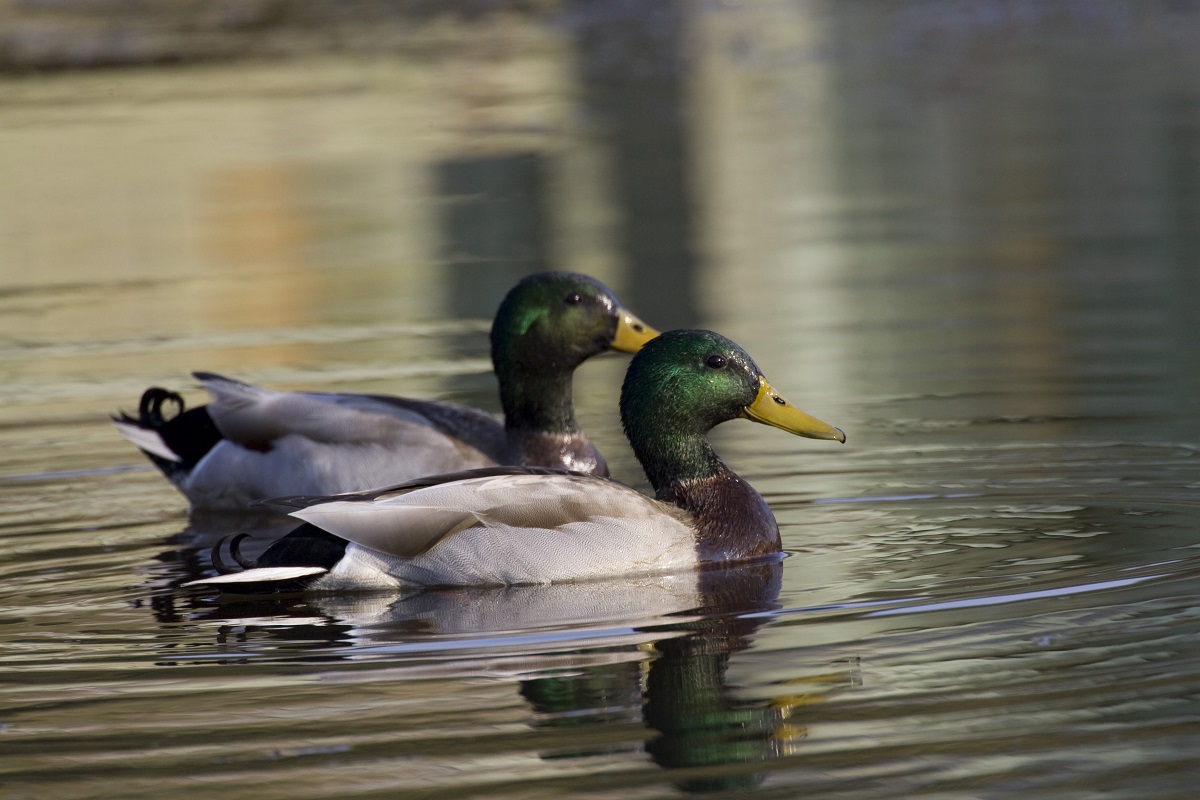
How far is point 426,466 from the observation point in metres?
8.37

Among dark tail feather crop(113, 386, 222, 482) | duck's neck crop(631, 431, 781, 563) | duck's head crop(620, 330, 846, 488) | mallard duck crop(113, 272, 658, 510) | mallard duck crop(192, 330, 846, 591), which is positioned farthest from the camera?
dark tail feather crop(113, 386, 222, 482)

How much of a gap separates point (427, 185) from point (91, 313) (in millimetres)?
6543

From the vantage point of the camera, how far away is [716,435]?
9.21 meters

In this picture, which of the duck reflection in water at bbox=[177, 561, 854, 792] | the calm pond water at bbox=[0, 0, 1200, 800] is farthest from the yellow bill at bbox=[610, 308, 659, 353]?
the duck reflection in water at bbox=[177, 561, 854, 792]

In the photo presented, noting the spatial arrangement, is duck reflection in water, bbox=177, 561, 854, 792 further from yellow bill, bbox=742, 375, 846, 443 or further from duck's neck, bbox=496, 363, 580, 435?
duck's neck, bbox=496, 363, 580, 435

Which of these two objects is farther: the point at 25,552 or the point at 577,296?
the point at 577,296

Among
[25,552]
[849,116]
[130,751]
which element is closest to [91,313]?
[25,552]

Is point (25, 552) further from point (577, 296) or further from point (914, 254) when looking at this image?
point (914, 254)

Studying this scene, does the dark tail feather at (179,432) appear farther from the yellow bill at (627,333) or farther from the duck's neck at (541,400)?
the yellow bill at (627,333)

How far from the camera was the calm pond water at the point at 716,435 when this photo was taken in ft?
16.1

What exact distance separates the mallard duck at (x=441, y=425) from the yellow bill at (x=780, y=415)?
1479 millimetres

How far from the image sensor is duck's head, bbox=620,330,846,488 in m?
7.01

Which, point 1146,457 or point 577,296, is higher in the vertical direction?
point 577,296

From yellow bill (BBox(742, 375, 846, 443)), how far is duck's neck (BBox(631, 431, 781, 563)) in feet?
0.76
